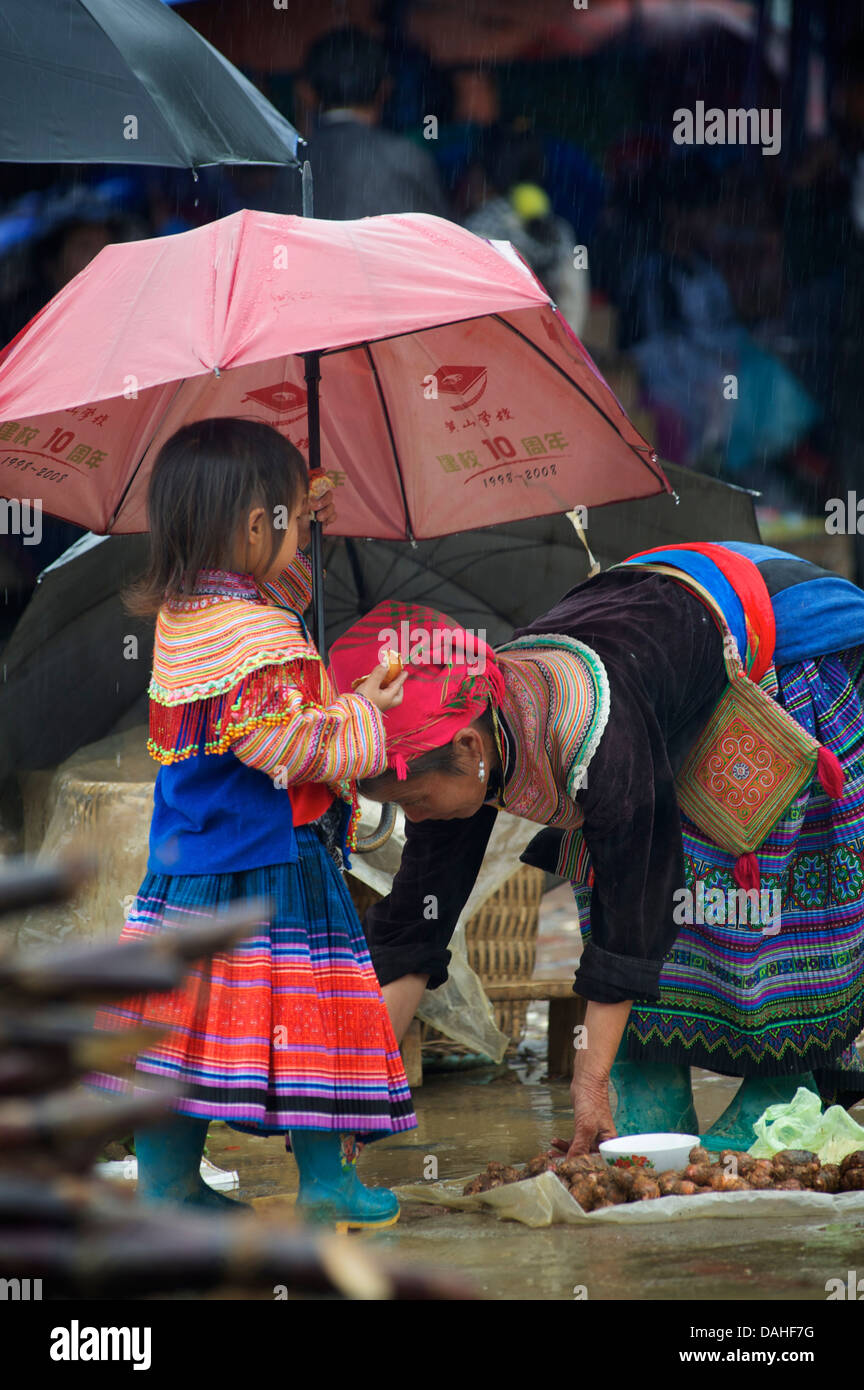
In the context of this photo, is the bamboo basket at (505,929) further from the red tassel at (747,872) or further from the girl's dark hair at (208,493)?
the girl's dark hair at (208,493)

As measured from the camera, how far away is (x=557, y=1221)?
282 centimetres

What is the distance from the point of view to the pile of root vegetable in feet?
9.35

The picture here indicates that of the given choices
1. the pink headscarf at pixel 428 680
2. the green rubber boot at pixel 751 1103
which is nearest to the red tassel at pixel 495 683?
the pink headscarf at pixel 428 680

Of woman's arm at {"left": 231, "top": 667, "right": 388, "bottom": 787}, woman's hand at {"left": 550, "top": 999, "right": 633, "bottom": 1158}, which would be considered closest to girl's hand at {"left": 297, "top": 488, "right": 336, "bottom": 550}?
woman's arm at {"left": 231, "top": 667, "right": 388, "bottom": 787}

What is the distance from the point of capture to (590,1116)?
300 centimetres

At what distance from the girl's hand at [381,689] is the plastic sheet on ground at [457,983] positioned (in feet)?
4.33

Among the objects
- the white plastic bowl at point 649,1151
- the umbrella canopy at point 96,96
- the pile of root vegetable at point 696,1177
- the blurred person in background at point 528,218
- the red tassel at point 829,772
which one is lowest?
the pile of root vegetable at point 696,1177

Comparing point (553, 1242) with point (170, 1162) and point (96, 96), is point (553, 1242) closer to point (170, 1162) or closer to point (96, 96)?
point (170, 1162)

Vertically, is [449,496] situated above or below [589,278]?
below

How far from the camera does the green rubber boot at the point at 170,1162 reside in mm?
2686

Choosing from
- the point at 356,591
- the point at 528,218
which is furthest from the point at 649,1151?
the point at 528,218
